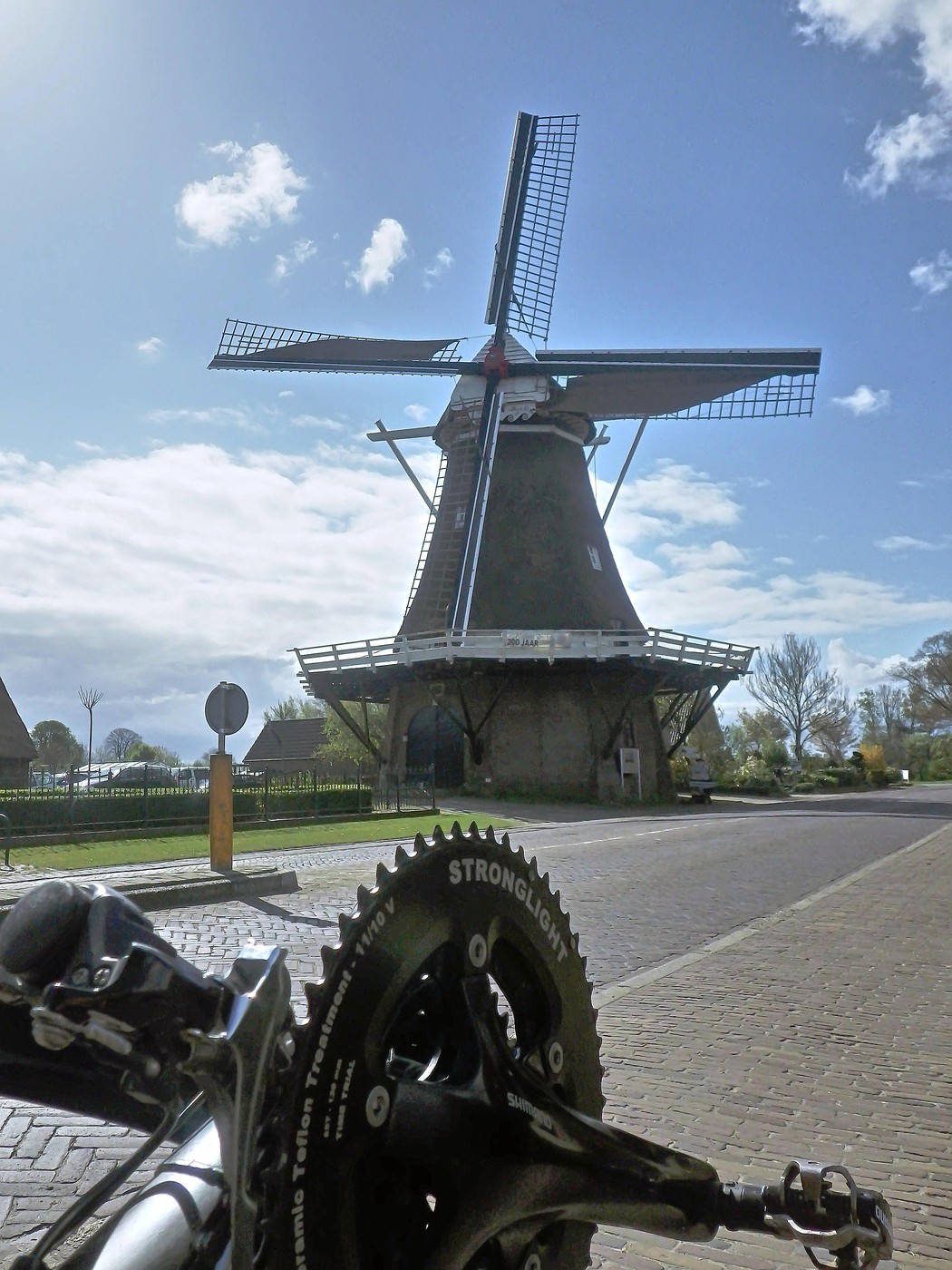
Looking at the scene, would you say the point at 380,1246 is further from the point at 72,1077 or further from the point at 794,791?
the point at 794,791

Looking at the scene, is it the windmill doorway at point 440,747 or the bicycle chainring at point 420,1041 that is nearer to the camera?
the bicycle chainring at point 420,1041

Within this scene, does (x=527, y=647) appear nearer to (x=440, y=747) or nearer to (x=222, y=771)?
(x=440, y=747)

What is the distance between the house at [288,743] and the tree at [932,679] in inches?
1710

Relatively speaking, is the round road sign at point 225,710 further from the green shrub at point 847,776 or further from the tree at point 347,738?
the green shrub at point 847,776

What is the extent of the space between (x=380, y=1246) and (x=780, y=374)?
33978 mm

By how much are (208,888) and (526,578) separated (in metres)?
23.0

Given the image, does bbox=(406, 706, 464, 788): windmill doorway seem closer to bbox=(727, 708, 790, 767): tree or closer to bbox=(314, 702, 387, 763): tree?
bbox=(314, 702, 387, 763): tree

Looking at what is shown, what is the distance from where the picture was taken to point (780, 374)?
108 ft

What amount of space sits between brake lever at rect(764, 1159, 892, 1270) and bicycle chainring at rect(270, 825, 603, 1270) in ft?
1.22

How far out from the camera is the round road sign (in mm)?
14523

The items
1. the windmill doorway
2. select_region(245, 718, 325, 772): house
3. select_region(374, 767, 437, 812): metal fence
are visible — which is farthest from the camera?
select_region(245, 718, 325, 772): house

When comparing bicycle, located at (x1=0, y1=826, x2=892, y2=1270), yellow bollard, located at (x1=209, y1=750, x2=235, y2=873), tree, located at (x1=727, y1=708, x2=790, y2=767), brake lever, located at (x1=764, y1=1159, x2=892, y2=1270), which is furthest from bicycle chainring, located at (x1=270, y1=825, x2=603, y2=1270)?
tree, located at (x1=727, y1=708, x2=790, y2=767)

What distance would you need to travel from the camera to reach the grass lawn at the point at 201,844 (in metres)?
15.0

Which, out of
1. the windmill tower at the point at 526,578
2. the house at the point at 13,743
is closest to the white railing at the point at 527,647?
the windmill tower at the point at 526,578
